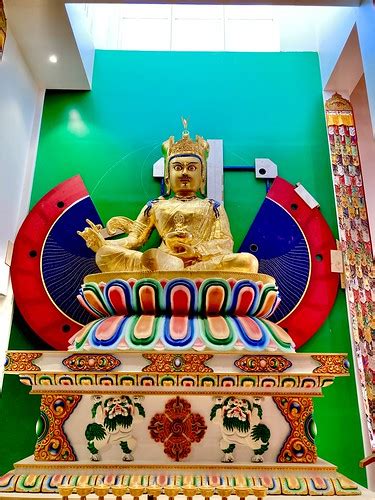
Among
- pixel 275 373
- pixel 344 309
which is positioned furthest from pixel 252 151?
pixel 275 373

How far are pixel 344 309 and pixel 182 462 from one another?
87.0 inches

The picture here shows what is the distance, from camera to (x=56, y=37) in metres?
3.66

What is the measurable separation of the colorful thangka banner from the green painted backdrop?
105mm

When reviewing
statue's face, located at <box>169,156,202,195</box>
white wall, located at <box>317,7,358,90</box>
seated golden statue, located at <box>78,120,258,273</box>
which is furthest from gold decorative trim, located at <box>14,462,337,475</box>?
white wall, located at <box>317,7,358,90</box>

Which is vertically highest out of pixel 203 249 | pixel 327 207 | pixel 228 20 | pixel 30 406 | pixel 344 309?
pixel 228 20

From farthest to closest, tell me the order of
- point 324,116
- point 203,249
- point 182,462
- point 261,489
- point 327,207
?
point 324,116, point 327,207, point 203,249, point 182,462, point 261,489

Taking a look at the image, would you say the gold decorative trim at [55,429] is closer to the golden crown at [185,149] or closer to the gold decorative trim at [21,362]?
the gold decorative trim at [21,362]

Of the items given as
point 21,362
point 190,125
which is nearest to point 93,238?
point 21,362

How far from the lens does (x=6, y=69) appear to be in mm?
3469

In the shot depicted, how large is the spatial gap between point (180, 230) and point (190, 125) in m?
1.46

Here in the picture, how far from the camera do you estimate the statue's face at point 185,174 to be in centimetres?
369

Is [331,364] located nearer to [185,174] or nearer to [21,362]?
[21,362]

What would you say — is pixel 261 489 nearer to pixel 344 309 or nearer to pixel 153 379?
pixel 153 379

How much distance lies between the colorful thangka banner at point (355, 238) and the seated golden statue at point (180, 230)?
3.65 ft
